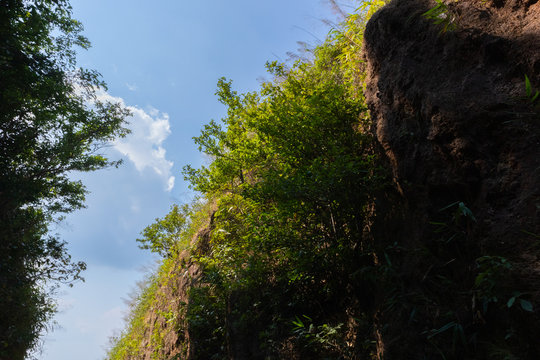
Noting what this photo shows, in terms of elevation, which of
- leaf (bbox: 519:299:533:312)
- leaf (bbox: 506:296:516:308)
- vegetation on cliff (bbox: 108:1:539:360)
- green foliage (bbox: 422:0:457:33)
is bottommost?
leaf (bbox: 519:299:533:312)

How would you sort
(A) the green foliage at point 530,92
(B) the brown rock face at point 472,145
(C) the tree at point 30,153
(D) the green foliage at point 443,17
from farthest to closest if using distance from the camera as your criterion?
(C) the tree at point 30,153 → (D) the green foliage at point 443,17 → (A) the green foliage at point 530,92 → (B) the brown rock face at point 472,145

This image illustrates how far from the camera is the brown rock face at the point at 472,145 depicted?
2125 mm

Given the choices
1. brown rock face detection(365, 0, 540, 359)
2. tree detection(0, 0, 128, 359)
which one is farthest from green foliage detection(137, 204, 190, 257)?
brown rock face detection(365, 0, 540, 359)

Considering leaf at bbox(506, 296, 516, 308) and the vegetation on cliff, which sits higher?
the vegetation on cliff

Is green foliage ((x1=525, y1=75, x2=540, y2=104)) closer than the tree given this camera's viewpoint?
Yes

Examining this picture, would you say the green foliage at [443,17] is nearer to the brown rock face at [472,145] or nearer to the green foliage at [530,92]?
the brown rock face at [472,145]

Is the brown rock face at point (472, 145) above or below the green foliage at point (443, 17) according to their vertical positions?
below

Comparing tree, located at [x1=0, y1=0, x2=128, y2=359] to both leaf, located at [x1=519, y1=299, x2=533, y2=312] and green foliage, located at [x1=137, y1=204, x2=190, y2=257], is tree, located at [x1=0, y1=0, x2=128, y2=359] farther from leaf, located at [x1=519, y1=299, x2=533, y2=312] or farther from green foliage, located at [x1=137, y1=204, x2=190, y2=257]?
leaf, located at [x1=519, y1=299, x2=533, y2=312]

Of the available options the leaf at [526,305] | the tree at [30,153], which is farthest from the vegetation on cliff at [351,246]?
the tree at [30,153]

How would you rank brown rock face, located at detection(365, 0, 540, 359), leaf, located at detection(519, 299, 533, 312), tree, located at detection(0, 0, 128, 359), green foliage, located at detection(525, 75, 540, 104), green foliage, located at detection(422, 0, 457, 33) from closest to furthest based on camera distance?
leaf, located at detection(519, 299, 533, 312) → brown rock face, located at detection(365, 0, 540, 359) → green foliage, located at detection(525, 75, 540, 104) → green foliage, located at detection(422, 0, 457, 33) → tree, located at detection(0, 0, 128, 359)

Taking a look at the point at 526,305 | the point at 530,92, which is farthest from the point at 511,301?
the point at 530,92

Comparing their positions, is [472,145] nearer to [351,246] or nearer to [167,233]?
[351,246]

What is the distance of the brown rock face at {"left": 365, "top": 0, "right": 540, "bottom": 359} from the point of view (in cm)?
212

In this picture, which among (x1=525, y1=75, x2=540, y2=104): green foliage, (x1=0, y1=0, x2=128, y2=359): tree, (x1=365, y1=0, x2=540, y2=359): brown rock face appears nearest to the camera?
(x1=365, y1=0, x2=540, y2=359): brown rock face
